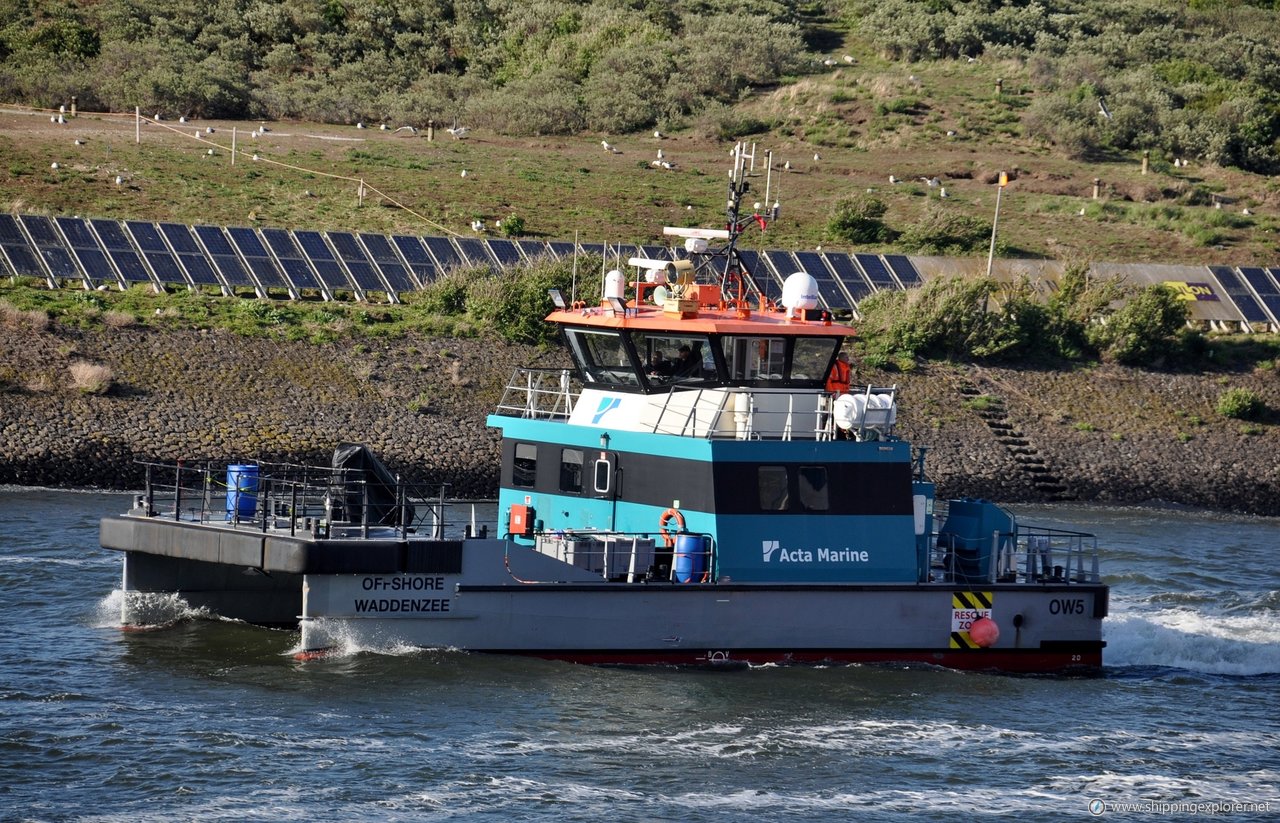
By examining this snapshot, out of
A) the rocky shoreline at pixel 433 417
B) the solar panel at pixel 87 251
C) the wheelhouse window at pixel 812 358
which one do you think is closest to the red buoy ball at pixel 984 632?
the wheelhouse window at pixel 812 358

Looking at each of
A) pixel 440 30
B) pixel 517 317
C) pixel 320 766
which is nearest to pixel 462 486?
pixel 517 317

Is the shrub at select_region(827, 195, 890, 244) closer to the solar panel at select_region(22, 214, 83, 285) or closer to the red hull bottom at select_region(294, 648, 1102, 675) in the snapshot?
the solar panel at select_region(22, 214, 83, 285)

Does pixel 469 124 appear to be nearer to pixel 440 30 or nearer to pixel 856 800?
pixel 440 30

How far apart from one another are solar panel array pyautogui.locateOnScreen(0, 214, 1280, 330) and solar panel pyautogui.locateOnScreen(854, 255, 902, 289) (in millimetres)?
25

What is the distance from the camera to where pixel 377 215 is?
42.9 metres

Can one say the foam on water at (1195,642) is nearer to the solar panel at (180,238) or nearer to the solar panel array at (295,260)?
the solar panel array at (295,260)

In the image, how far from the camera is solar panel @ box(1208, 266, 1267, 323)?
41.0m

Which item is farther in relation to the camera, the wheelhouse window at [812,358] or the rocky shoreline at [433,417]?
the rocky shoreline at [433,417]

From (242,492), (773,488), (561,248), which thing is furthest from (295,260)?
(773,488)

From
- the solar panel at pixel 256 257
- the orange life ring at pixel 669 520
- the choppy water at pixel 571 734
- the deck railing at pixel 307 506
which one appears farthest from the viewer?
the solar panel at pixel 256 257

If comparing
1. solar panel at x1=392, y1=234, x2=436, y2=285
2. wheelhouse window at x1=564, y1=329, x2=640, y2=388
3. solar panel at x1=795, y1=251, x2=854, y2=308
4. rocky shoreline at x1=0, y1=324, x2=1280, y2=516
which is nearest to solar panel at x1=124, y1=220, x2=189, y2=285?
rocky shoreline at x1=0, y1=324, x2=1280, y2=516

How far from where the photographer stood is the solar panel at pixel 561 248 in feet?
126

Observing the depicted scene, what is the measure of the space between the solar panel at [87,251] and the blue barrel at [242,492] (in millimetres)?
18068

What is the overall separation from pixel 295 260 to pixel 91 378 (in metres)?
8.13
